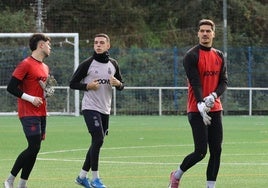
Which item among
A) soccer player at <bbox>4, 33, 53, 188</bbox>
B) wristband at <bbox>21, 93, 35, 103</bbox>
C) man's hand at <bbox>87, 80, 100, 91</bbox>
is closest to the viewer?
wristband at <bbox>21, 93, 35, 103</bbox>

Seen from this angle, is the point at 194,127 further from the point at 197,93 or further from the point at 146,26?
the point at 146,26

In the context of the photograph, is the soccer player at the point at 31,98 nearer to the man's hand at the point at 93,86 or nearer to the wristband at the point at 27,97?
the wristband at the point at 27,97

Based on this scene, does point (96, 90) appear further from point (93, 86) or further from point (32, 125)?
point (32, 125)

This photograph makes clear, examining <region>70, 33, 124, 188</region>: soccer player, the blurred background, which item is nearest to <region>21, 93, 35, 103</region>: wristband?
<region>70, 33, 124, 188</region>: soccer player

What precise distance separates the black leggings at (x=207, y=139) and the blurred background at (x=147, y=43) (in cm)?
2257

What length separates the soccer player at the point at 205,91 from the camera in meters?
12.5

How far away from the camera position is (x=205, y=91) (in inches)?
498

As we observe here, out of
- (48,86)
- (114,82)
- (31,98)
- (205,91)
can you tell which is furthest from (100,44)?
(205,91)

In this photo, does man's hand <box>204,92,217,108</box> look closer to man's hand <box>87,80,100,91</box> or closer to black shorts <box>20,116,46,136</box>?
man's hand <box>87,80,100,91</box>

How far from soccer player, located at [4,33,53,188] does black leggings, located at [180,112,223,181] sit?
204 centimetres

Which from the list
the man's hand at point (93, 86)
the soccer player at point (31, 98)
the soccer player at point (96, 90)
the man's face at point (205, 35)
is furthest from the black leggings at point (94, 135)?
the man's face at point (205, 35)

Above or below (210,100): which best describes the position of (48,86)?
above

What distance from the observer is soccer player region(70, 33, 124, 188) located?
1379 cm

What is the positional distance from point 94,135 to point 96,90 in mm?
670
